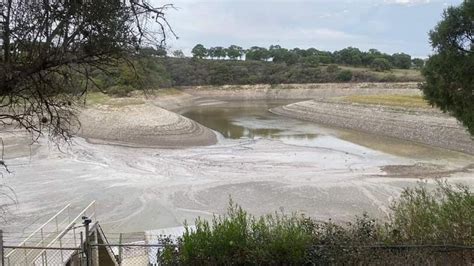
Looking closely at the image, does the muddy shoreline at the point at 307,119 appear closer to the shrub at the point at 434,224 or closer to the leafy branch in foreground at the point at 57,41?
the shrub at the point at 434,224

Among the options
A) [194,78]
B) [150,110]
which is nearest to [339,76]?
[194,78]

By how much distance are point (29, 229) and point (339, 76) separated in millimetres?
94096

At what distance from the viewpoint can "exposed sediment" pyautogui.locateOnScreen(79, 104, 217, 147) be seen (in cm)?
3841

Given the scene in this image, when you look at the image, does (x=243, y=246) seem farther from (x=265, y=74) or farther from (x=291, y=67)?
(x=291, y=67)

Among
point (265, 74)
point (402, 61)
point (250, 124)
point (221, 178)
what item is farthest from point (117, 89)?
point (402, 61)

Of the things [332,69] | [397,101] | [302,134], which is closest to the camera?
[302,134]

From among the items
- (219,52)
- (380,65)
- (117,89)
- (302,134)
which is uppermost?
(219,52)

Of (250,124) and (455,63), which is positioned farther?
(250,124)

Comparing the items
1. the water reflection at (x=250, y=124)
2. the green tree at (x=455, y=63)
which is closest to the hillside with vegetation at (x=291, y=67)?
the water reflection at (x=250, y=124)

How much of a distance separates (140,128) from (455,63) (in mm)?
32988

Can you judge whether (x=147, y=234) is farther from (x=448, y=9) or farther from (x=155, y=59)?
(x=155, y=59)

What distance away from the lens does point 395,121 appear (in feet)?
147

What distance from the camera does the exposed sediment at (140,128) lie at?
38406 mm

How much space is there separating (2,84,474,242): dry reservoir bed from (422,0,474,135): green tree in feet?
23.0
